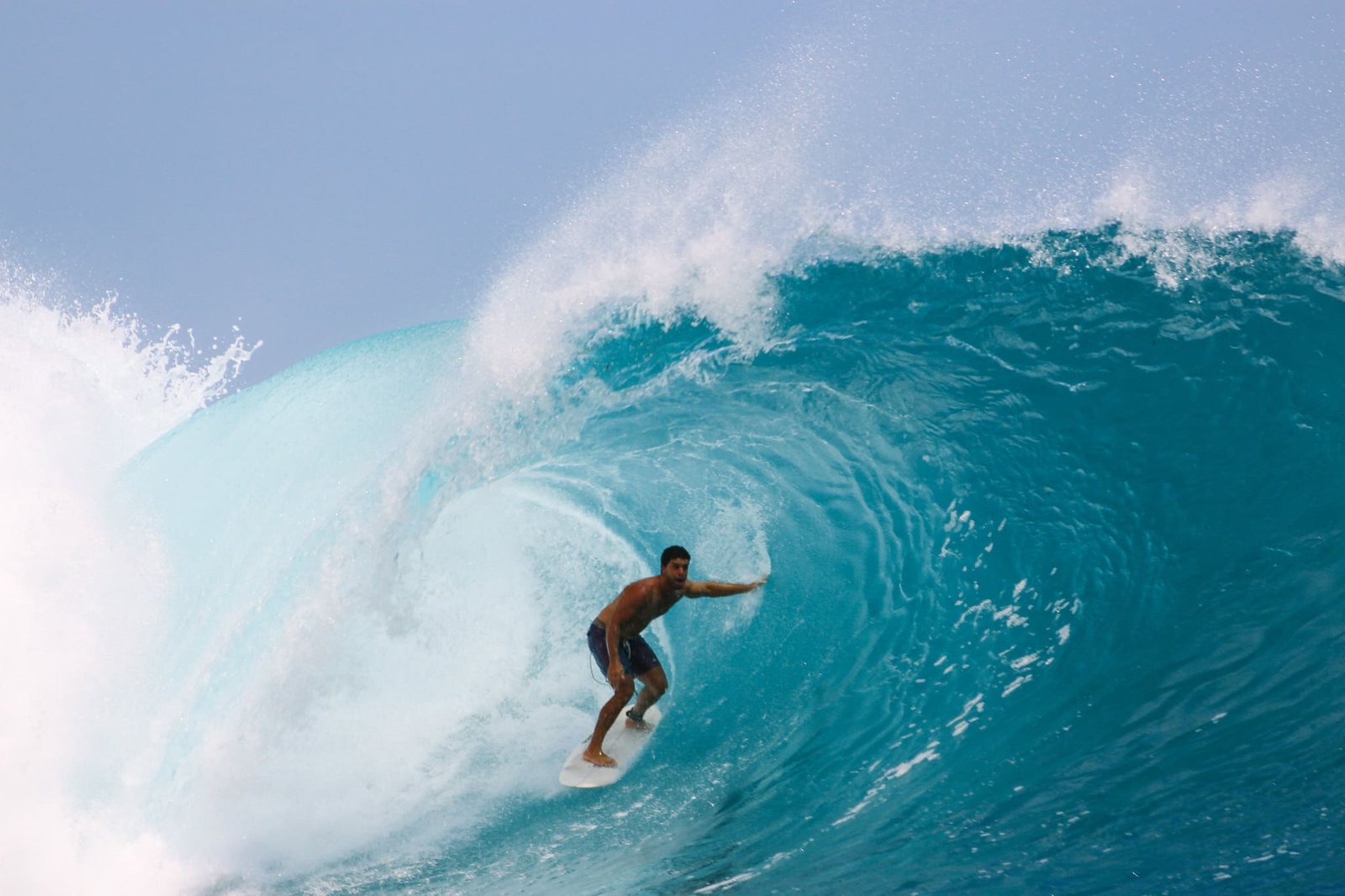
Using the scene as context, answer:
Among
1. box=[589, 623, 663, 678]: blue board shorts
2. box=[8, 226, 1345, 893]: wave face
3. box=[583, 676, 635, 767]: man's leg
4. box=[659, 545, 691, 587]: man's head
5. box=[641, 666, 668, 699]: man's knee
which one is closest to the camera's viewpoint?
box=[8, 226, 1345, 893]: wave face

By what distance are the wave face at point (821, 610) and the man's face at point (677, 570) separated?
3.82ft

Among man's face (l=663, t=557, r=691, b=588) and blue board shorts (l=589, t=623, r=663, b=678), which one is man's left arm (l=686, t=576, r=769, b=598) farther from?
blue board shorts (l=589, t=623, r=663, b=678)

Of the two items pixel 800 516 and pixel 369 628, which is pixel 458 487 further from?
pixel 800 516

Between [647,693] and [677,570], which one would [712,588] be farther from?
[647,693]

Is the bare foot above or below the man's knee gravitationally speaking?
below

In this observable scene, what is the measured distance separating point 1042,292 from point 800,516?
7.19ft

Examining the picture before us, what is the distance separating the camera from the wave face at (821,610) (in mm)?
4633

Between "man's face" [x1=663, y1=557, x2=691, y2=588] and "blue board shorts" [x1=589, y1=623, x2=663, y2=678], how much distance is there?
409 millimetres

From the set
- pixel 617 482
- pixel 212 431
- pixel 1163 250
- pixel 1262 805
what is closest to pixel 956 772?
pixel 1262 805

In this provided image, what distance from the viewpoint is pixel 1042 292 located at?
657 centimetres

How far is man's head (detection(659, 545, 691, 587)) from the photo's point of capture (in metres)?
4.82

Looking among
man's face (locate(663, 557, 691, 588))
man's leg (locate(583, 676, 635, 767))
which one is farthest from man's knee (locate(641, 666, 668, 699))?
man's face (locate(663, 557, 691, 588))

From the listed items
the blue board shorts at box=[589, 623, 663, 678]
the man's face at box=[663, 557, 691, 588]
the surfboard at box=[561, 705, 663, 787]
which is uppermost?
the man's face at box=[663, 557, 691, 588]

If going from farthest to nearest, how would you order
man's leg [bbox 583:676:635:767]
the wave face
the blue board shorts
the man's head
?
1. the blue board shorts
2. man's leg [bbox 583:676:635:767]
3. the man's head
4. the wave face
